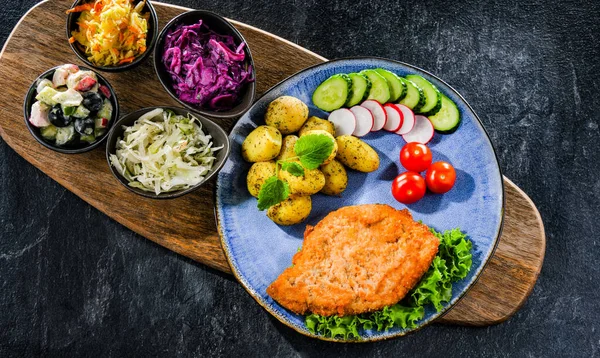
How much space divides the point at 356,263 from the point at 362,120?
1.07m

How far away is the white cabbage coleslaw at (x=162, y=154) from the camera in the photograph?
143 inches

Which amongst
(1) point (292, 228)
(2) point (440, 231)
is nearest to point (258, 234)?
(1) point (292, 228)

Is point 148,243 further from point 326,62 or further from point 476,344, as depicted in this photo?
point 476,344

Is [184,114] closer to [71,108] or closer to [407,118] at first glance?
[71,108]

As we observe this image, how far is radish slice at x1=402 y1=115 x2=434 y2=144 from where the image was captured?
13.2ft

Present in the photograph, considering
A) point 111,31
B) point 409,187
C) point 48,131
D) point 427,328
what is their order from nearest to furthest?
1. point 111,31
2. point 48,131
3. point 409,187
4. point 427,328

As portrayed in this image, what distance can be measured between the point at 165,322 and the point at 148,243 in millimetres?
661

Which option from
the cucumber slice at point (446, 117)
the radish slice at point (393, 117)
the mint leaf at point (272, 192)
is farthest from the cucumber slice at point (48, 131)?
the cucumber slice at point (446, 117)

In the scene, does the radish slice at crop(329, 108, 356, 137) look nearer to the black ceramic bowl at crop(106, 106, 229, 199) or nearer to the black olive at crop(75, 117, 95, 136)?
the black ceramic bowl at crop(106, 106, 229, 199)

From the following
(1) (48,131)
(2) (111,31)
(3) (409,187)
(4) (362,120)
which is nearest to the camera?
(2) (111,31)

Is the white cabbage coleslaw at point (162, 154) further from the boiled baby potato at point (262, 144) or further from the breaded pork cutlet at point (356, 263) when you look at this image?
the breaded pork cutlet at point (356, 263)

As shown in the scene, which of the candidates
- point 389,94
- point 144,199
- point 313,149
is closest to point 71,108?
point 144,199

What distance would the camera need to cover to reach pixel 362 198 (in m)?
4.07

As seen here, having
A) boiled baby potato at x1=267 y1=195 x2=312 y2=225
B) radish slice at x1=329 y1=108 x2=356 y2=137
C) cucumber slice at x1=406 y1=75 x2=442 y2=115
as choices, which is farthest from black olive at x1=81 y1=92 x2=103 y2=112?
cucumber slice at x1=406 y1=75 x2=442 y2=115
